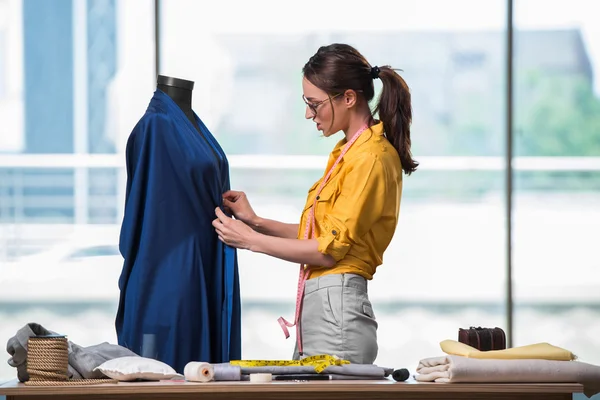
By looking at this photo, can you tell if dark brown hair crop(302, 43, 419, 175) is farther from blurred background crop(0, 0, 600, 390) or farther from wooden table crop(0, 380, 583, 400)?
blurred background crop(0, 0, 600, 390)

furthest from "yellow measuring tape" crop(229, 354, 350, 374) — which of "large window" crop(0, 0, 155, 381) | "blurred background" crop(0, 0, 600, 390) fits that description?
"large window" crop(0, 0, 155, 381)

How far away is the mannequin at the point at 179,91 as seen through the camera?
2.85 metres

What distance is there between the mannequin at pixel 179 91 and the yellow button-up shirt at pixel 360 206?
0.46 m

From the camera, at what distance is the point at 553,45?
15.7 feet

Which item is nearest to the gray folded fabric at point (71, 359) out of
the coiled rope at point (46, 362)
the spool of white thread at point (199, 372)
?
the coiled rope at point (46, 362)

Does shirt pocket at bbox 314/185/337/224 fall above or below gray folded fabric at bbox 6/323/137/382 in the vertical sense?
above

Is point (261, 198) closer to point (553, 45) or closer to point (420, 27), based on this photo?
point (420, 27)

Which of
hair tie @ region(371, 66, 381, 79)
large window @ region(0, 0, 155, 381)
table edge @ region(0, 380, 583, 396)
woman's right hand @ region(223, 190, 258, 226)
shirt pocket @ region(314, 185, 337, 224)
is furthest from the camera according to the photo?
large window @ region(0, 0, 155, 381)

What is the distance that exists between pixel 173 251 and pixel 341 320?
19.3 inches

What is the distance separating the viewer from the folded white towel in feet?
7.08

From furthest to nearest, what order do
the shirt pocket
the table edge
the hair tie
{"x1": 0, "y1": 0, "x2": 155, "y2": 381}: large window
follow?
{"x1": 0, "y1": 0, "x2": 155, "y2": 381}: large window → the hair tie → the shirt pocket → the table edge

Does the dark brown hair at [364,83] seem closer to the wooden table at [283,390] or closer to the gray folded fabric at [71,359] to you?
the wooden table at [283,390]

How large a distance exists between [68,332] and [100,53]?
1.30 m

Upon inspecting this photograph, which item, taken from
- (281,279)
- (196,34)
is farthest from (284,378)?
(196,34)
